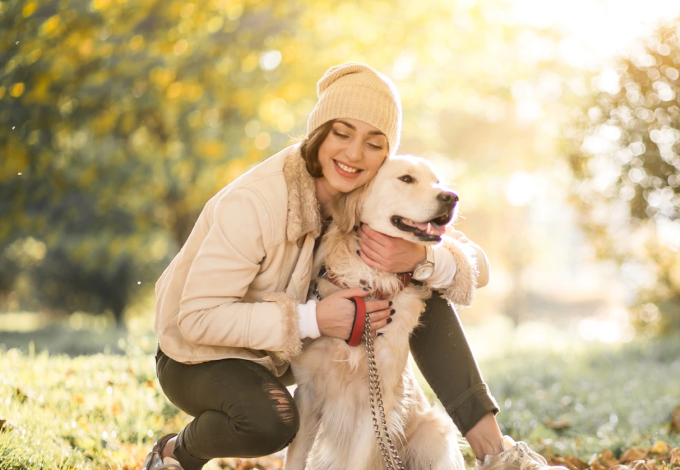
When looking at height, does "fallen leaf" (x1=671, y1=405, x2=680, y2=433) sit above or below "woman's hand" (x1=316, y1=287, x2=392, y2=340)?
below

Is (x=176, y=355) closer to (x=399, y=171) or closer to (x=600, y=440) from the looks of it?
(x=399, y=171)

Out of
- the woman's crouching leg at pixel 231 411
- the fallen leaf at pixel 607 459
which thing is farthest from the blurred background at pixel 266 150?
the woman's crouching leg at pixel 231 411

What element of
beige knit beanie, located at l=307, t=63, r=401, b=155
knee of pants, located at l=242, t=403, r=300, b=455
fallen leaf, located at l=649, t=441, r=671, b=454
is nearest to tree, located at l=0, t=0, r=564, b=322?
beige knit beanie, located at l=307, t=63, r=401, b=155

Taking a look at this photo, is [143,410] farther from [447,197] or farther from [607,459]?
[607,459]

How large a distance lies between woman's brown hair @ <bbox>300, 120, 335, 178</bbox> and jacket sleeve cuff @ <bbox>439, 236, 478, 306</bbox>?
0.62 meters

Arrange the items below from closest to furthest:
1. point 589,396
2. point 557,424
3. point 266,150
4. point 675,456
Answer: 1. point 675,456
2. point 557,424
3. point 589,396
4. point 266,150

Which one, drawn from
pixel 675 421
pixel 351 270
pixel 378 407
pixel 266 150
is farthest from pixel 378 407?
pixel 266 150

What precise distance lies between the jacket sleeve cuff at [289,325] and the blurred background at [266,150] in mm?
933

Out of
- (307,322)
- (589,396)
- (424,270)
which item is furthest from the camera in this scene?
(589,396)

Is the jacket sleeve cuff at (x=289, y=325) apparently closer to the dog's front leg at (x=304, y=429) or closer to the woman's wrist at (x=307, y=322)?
the woman's wrist at (x=307, y=322)

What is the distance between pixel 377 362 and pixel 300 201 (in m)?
0.66

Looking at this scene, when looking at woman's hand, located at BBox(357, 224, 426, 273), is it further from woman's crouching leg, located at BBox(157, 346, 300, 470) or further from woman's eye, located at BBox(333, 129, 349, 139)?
woman's crouching leg, located at BBox(157, 346, 300, 470)

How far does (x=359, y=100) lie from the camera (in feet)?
7.52

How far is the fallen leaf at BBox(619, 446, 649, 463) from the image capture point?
2762mm
